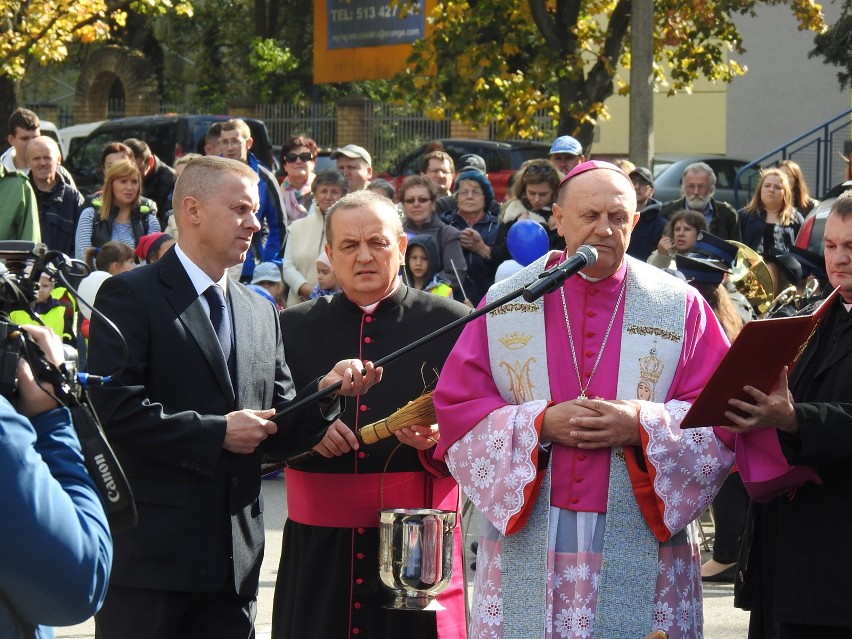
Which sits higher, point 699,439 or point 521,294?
point 521,294

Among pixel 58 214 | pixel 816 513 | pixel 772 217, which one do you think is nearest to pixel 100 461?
pixel 816 513

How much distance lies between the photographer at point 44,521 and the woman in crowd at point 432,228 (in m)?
6.89

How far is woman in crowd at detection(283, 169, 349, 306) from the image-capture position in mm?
9555

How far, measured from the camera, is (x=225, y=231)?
14.6ft

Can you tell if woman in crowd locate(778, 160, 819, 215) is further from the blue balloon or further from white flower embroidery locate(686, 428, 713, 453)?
white flower embroidery locate(686, 428, 713, 453)

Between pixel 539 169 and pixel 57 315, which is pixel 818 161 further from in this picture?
pixel 57 315

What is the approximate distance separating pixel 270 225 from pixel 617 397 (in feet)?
21.8

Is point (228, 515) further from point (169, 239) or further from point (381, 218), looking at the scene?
point (169, 239)

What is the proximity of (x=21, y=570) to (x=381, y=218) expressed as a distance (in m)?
2.55

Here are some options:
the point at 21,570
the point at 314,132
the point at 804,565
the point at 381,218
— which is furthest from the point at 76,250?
the point at 314,132

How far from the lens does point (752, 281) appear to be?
26.0 feet

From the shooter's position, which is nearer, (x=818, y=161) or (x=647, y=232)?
(x=647, y=232)

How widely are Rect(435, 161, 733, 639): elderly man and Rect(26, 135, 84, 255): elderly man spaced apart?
21.9 feet

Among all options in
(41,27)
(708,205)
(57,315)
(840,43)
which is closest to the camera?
(57,315)
